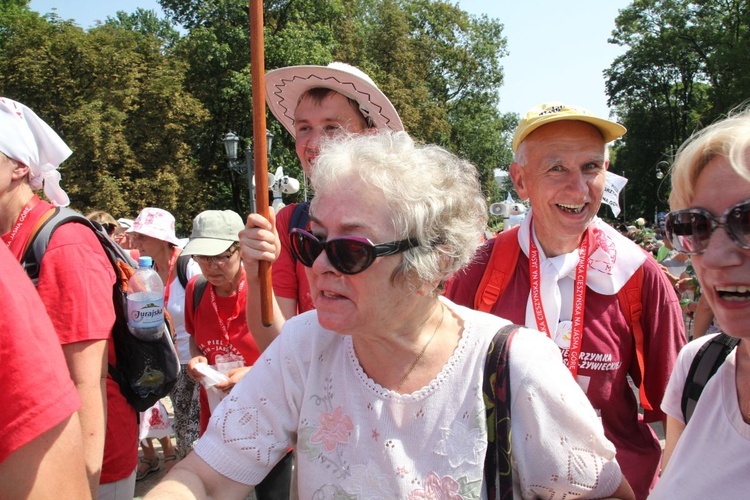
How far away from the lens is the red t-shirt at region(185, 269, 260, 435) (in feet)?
11.5

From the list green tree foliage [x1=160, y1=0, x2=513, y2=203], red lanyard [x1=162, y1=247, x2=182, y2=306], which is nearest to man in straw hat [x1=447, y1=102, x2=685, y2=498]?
red lanyard [x1=162, y1=247, x2=182, y2=306]

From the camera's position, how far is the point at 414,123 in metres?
27.5

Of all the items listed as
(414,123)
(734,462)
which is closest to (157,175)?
(414,123)

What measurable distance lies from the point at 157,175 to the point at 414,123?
36.6ft

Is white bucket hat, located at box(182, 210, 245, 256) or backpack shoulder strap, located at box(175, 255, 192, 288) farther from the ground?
white bucket hat, located at box(182, 210, 245, 256)

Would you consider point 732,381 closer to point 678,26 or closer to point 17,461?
point 17,461

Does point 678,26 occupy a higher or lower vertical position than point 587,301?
higher

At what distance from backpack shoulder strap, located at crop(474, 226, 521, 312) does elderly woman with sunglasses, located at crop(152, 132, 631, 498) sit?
0.59 m

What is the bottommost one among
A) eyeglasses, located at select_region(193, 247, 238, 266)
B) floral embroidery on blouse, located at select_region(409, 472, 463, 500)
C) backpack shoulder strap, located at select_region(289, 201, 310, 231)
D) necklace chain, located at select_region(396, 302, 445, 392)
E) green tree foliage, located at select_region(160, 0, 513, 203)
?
floral embroidery on blouse, located at select_region(409, 472, 463, 500)

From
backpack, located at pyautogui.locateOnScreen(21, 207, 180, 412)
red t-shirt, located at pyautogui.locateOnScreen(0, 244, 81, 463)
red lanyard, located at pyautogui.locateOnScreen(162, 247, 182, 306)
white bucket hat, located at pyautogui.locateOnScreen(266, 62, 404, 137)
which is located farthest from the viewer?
red lanyard, located at pyautogui.locateOnScreen(162, 247, 182, 306)

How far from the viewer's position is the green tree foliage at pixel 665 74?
1298 inches

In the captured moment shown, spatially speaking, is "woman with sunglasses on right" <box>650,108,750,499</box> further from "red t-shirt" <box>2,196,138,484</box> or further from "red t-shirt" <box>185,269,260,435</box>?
"red t-shirt" <box>185,269,260,435</box>

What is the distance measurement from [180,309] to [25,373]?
11.3 ft

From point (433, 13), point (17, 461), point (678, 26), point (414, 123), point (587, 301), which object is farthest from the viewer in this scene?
point (678, 26)
